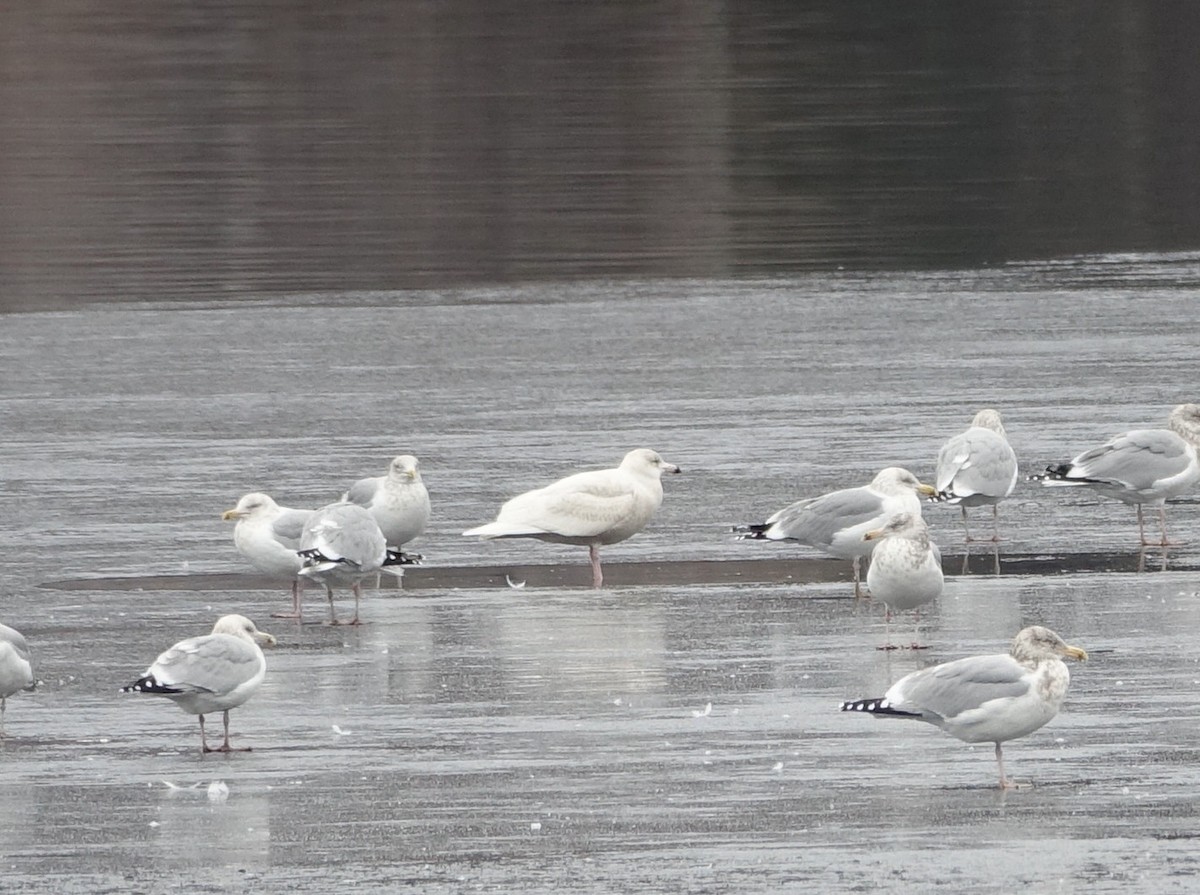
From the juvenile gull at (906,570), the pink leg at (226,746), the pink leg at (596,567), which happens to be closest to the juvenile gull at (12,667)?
the pink leg at (226,746)

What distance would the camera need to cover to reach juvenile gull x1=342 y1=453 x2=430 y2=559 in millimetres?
Answer: 12875

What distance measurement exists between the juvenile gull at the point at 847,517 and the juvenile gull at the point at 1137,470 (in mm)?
1253

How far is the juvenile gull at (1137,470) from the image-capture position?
13.3m

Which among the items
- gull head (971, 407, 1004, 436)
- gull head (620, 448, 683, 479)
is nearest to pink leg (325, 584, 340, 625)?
gull head (620, 448, 683, 479)

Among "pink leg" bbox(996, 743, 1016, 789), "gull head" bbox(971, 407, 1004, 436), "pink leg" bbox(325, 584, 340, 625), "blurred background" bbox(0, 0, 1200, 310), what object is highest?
"blurred background" bbox(0, 0, 1200, 310)

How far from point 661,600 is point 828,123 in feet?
85.3

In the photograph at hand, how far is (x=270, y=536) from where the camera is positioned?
12125 millimetres

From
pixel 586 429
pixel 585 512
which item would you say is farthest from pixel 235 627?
pixel 586 429

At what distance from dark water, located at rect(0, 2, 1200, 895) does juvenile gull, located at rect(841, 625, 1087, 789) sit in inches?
7.9

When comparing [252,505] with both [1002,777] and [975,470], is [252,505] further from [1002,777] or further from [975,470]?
[1002,777]

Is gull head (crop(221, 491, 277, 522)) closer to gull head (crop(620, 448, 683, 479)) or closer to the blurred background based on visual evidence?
gull head (crop(620, 448, 683, 479))

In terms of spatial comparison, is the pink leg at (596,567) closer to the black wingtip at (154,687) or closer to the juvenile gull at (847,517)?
the juvenile gull at (847,517)

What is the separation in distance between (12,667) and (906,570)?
3768mm

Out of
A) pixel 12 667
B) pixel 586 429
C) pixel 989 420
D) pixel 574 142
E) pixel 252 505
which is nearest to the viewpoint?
pixel 12 667
